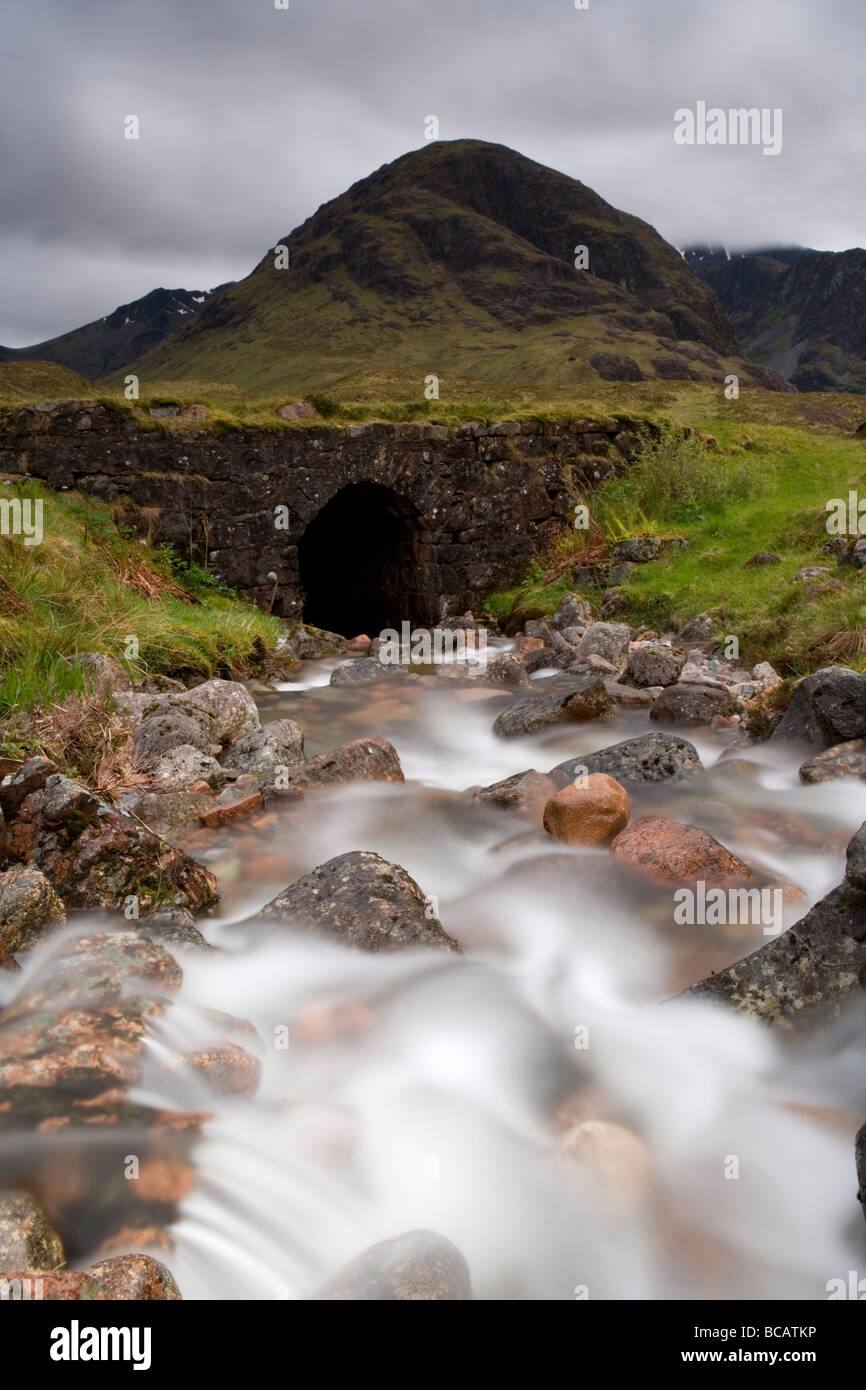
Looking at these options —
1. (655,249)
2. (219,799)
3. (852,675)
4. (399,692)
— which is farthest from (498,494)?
(655,249)

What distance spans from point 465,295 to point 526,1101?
4240 inches

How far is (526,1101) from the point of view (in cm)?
297

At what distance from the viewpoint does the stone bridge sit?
1034 centimetres

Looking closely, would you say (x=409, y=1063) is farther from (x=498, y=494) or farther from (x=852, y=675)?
(x=498, y=494)

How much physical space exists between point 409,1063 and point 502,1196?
2.23 ft

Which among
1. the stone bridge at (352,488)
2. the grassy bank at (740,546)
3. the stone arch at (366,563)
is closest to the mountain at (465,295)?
the grassy bank at (740,546)

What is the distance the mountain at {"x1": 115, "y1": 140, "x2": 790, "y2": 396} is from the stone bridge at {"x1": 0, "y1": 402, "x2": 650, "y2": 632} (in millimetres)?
47694

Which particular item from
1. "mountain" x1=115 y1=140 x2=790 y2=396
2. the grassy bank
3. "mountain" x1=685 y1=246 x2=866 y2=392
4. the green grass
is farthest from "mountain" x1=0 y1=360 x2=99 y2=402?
"mountain" x1=685 y1=246 x2=866 y2=392

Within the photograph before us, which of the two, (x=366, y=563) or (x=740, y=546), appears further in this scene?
(x=366, y=563)

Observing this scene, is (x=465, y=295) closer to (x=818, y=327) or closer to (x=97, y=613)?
(x=97, y=613)

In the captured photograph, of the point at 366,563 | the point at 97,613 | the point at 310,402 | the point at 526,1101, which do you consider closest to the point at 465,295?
the point at 366,563

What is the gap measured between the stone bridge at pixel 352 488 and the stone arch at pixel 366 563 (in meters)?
0.03

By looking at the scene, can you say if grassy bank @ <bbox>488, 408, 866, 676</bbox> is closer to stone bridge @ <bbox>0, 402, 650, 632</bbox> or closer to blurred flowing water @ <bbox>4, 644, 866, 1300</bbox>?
stone bridge @ <bbox>0, 402, 650, 632</bbox>

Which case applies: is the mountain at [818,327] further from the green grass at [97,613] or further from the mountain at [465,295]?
the green grass at [97,613]
